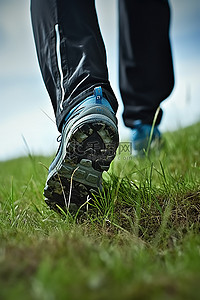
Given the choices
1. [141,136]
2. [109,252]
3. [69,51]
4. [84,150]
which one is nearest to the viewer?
[109,252]

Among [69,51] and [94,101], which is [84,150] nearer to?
[94,101]

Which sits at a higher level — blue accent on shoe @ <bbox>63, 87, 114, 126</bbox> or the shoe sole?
blue accent on shoe @ <bbox>63, 87, 114, 126</bbox>

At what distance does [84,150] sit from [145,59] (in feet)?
5.27

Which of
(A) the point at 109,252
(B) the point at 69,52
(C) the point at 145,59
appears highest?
(B) the point at 69,52


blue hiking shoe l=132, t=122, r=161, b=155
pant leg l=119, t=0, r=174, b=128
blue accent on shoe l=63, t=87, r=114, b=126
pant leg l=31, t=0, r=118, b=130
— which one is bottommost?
blue hiking shoe l=132, t=122, r=161, b=155

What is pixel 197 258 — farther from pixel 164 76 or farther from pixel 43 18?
pixel 164 76

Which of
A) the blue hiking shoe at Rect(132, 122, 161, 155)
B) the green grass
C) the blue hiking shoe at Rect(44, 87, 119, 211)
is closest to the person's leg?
the blue hiking shoe at Rect(44, 87, 119, 211)

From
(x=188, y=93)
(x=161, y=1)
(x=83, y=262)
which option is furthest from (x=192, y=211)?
(x=161, y=1)

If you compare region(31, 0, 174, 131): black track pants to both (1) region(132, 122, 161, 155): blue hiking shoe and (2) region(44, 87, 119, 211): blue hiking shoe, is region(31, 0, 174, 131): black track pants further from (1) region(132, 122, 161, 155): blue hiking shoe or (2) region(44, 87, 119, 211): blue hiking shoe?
(1) region(132, 122, 161, 155): blue hiking shoe

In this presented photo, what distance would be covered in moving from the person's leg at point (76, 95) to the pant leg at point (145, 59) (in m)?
1.24

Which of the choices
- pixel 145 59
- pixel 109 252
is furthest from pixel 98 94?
pixel 145 59

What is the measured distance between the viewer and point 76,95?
4.32 feet

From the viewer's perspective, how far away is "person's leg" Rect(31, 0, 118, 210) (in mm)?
1228

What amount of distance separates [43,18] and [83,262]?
38.3 inches
